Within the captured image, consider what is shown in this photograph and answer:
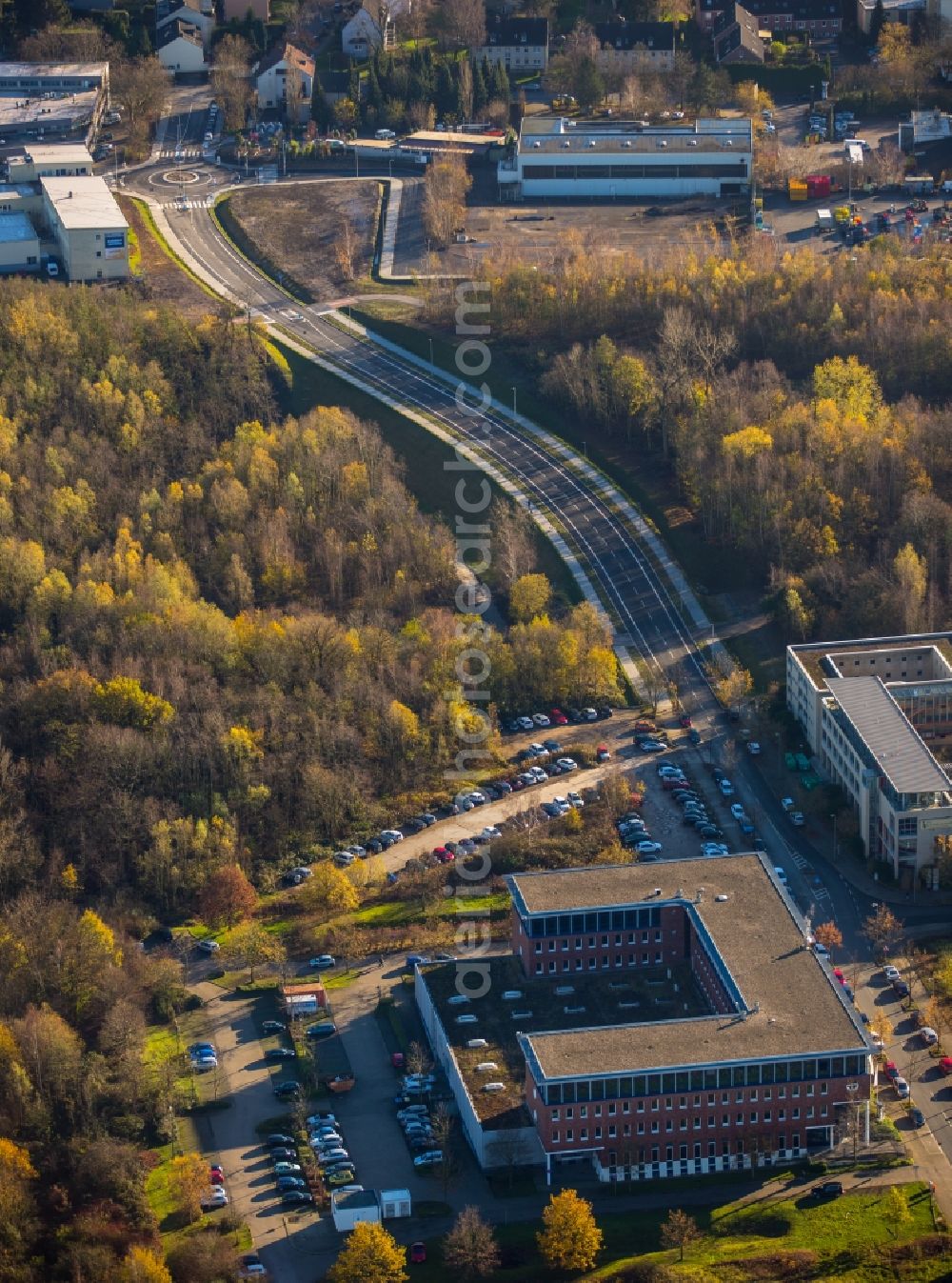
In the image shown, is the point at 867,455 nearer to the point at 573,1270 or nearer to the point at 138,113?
the point at 573,1270

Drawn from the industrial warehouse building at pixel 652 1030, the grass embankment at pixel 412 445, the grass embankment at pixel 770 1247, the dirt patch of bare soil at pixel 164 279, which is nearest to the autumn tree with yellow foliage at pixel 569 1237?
the grass embankment at pixel 770 1247

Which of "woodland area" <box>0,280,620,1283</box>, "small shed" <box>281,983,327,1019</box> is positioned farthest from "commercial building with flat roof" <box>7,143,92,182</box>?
"small shed" <box>281,983,327,1019</box>

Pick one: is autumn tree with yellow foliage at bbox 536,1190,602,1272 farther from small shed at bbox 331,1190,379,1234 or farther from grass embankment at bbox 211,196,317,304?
grass embankment at bbox 211,196,317,304

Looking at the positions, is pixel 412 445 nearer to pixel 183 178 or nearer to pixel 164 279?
pixel 164 279

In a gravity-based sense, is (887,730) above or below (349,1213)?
above

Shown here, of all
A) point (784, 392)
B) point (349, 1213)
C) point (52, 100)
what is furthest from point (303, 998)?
point (52, 100)

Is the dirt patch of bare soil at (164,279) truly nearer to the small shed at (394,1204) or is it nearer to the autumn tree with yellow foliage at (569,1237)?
the small shed at (394,1204)

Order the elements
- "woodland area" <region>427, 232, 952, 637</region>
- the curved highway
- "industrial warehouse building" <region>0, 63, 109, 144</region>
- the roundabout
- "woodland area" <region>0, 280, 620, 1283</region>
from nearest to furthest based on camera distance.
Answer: "woodland area" <region>0, 280, 620, 1283</region>
the curved highway
"woodland area" <region>427, 232, 952, 637</region>
the roundabout
"industrial warehouse building" <region>0, 63, 109, 144</region>
